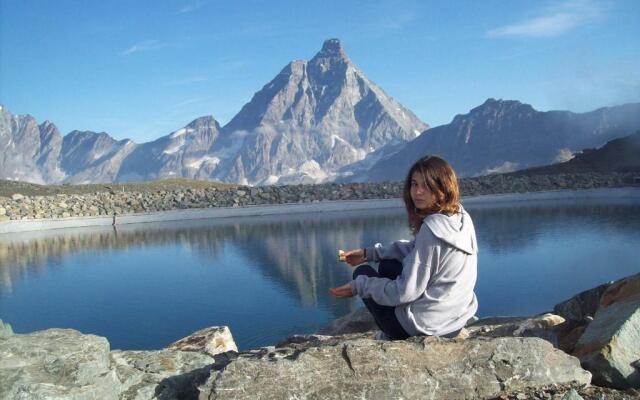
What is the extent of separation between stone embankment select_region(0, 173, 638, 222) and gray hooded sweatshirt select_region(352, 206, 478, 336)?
32398mm

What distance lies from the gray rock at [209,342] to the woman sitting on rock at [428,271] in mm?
2687

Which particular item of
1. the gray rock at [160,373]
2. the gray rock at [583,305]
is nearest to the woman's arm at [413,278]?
the gray rock at [160,373]

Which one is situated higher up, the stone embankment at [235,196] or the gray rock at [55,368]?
the stone embankment at [235,196]

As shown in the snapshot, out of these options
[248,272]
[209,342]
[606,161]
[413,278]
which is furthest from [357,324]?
[606,161]

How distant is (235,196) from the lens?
36.7 metres

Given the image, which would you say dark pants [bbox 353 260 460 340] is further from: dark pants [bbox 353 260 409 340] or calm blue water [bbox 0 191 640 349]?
calm blue water [bbox 0 191 640 349]

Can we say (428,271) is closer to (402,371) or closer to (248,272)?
(402,371)

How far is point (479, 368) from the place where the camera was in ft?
11.4

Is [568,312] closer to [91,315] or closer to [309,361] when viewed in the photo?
[309,361]

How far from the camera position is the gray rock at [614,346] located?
3.69 m

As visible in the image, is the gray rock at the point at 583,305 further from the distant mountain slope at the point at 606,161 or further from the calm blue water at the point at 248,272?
the distant mountain slope at the point at 606,161

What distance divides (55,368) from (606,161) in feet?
178

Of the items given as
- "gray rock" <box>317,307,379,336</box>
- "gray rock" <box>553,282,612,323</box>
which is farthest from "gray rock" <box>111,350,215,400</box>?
"gray rock" <box>553,282,612,323</box>

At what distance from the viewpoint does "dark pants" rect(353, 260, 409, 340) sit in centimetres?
365
